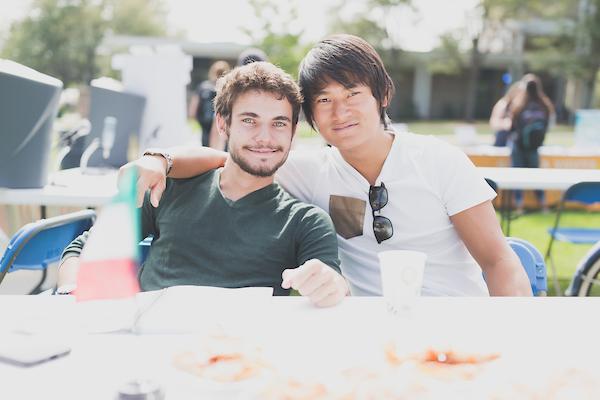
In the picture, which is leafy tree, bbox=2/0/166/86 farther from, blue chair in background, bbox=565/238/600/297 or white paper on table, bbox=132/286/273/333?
white paper on table, bbox=132/286/273/333

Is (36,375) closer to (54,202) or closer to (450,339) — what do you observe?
(450,339)

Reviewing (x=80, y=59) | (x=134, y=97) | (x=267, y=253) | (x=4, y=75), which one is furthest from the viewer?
(x=80, y=59)

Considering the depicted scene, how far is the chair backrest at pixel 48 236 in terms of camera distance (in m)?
2.29

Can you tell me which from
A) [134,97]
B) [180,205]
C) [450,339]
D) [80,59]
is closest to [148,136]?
[134,97]

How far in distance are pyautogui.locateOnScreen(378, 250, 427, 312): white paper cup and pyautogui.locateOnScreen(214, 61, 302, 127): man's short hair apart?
31.0 inches

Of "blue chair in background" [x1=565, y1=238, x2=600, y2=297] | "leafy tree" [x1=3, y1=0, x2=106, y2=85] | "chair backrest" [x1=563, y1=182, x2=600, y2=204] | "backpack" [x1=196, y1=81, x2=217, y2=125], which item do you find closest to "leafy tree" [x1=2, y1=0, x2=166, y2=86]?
"leafy tree" [x1=3, y1=0, x2=106, y2=85]

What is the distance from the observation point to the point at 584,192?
3.90m

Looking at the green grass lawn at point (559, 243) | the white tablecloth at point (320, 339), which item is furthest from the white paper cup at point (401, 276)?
the green grass lawn at point (559, 243)

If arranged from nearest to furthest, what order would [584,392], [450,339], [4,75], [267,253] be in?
[584,392] < [450,339] < [267,253] < [4,75]

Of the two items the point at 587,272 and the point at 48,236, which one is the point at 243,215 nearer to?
the point at 48,236

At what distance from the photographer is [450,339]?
1249mm

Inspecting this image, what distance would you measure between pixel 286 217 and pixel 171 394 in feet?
3.27

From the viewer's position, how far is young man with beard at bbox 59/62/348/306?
1.91m

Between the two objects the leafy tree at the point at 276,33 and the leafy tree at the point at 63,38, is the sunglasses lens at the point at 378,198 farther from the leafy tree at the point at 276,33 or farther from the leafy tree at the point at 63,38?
the leafy tree at the point at 63,38
